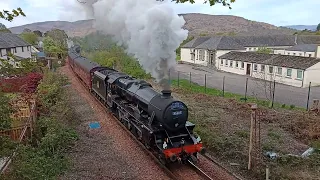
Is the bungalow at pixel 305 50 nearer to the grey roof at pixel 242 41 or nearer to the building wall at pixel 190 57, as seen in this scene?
the grey roof at pixel 242 41

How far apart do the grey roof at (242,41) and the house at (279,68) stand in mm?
7486

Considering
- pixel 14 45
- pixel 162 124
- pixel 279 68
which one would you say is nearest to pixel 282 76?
pixel 279 68

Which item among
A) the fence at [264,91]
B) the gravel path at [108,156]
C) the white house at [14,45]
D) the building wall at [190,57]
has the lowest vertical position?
the gravel path at [108,156]

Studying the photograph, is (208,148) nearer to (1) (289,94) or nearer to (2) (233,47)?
(1) (289,94)

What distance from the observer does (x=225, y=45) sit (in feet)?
164

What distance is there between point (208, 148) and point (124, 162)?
3835 millimetres

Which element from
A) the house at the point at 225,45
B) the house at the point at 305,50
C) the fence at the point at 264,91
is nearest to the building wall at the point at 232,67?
the house at the point at 225,45

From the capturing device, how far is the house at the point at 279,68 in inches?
1228

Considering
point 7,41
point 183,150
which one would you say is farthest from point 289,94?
point 7,41

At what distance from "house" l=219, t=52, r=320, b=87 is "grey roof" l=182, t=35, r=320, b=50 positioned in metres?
7.49

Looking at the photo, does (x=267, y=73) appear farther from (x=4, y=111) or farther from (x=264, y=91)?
(x=4, y=111)

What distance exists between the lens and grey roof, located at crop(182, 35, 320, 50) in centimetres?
5075

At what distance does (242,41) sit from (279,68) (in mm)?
22933

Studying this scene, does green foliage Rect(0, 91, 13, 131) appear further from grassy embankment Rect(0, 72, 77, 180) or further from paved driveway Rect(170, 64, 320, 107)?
paved driveway Rect(170, 64, 320, 107)
